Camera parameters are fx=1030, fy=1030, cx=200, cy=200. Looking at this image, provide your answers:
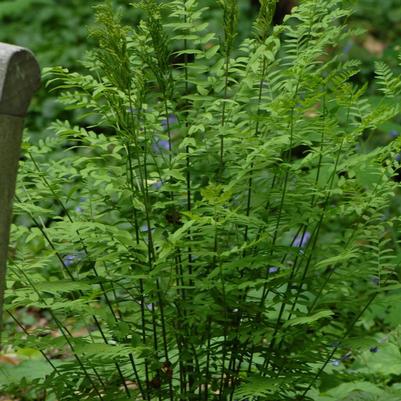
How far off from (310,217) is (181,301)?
1.32 ft

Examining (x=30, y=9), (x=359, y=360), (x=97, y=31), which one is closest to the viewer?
(x=97, y=31)

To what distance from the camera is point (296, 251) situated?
264 cm

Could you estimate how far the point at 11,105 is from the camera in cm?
178

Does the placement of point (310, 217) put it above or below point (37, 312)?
below

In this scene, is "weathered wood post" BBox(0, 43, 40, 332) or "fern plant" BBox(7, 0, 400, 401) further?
"fern plant" BBox(7, 0, 400, 401)

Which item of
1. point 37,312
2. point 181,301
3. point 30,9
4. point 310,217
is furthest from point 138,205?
point 30,9

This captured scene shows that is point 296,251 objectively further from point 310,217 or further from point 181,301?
point 181,301

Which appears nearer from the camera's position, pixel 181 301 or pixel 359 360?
pixel 181 301

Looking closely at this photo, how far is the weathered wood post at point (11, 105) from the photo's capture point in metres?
1.76

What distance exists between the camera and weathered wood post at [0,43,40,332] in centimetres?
176

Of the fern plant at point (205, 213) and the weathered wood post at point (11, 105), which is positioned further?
the fern plant at point (205, 213)

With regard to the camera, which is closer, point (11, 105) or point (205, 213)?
point (11, 105)

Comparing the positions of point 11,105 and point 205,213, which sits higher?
point 205,213

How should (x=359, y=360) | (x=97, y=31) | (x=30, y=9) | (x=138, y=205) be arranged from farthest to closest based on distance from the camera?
(x=30, y=9) → (x=359, y=360) → (x=138, y=205) → (x=97, y=31)
